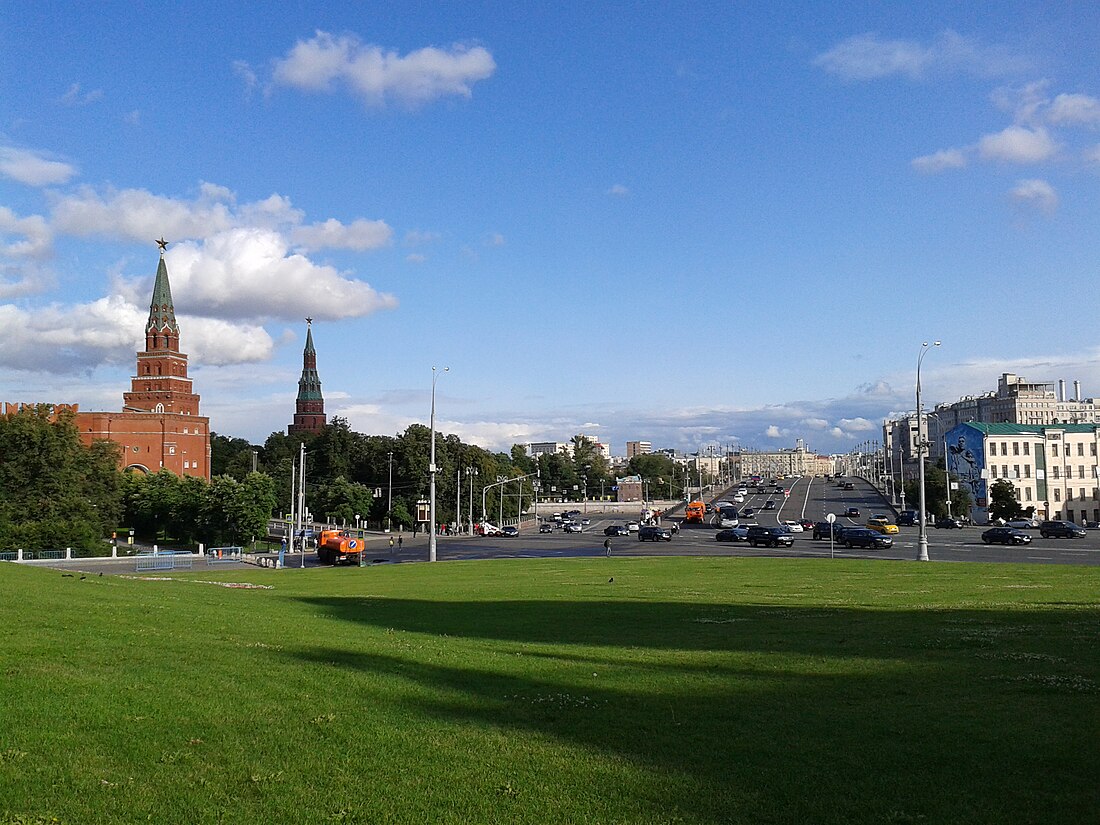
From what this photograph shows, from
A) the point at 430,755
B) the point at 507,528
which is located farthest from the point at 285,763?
the point at 507,528

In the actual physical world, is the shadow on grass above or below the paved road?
above

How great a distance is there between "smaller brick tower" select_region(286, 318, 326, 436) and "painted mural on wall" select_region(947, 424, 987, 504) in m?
121

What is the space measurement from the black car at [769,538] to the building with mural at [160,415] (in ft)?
271

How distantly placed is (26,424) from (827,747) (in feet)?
262

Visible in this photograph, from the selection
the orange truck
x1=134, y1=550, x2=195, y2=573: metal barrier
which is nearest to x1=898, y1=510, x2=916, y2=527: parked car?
the orange truck

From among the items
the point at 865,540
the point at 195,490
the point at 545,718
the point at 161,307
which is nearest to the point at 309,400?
the point at 161,307

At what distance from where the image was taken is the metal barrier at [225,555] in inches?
2595

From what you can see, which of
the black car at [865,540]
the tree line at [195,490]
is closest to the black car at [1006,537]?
the black car at [865,540]

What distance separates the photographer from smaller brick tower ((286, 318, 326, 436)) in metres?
194

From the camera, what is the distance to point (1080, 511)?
399ft

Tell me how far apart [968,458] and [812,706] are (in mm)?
127282

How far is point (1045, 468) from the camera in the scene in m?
123

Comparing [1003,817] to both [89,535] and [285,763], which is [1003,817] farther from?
[89,535]

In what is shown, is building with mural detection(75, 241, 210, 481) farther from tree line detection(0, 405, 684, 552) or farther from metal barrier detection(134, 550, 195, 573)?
metal barrier detection(134, 550, 195, 573)
